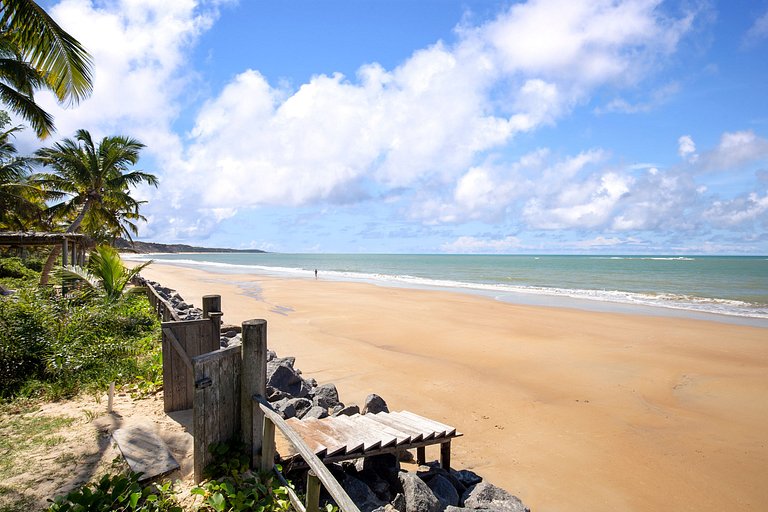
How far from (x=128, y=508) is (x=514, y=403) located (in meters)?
6.33

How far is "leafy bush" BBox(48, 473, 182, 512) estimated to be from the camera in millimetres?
3371

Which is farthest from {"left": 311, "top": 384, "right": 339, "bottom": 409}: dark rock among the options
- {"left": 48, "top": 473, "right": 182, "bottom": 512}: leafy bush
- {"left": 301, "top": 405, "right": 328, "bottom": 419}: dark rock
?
{"left": 48, "top": 473, "right": 182, "bottom": 512}: leafy bush

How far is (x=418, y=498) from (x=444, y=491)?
0.63m

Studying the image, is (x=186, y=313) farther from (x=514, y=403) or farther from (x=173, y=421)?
(x=514, y=403)

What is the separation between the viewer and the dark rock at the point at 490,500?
4449mm

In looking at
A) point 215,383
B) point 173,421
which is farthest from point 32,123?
point 215,383

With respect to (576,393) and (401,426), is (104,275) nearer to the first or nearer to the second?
(401,426)

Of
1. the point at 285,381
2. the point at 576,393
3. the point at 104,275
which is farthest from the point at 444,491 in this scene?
the point at 104,275

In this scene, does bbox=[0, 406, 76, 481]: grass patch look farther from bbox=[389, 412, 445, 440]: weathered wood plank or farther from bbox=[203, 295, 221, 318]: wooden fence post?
bbox=[389, 412, 445, 440]: weathered wood plank

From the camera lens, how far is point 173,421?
5562mm

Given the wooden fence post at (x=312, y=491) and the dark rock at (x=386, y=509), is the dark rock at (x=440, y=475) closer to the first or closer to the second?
the dark rock at (x=386, y=509)

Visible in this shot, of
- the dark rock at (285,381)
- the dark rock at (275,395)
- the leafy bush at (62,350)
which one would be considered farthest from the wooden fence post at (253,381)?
the leafy bush at (62,350)

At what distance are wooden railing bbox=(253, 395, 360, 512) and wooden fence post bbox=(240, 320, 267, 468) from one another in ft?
0.20

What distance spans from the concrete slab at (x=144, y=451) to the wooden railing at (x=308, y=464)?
3.26ft
